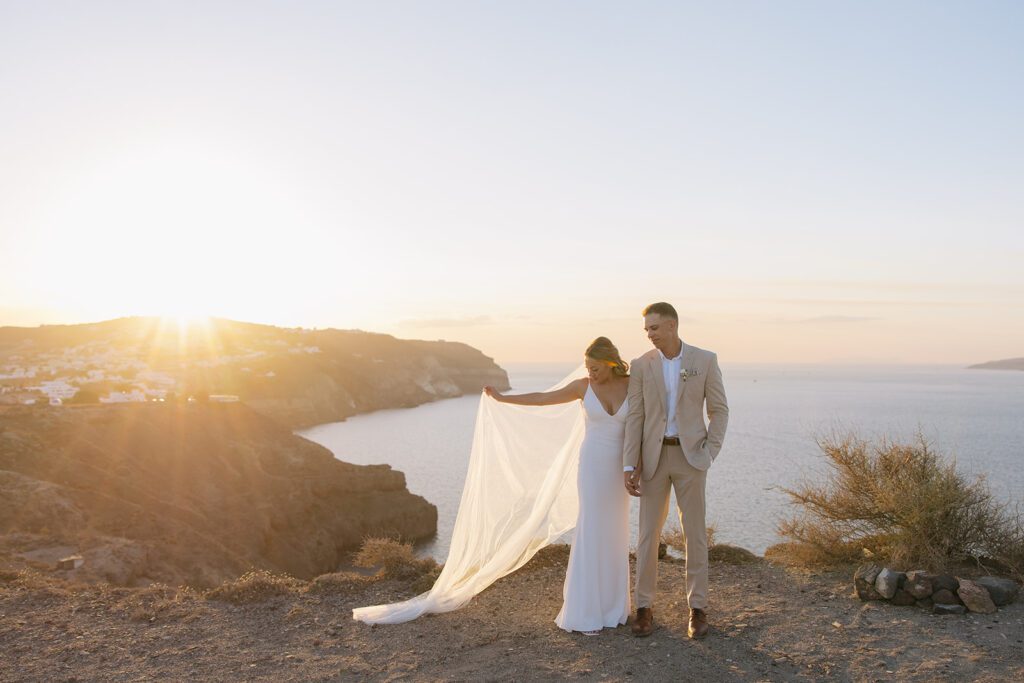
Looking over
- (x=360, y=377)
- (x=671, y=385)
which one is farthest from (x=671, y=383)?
(x=360, y=377)

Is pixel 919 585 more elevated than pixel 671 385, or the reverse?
pixel 671 385

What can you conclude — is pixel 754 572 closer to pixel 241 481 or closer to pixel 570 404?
pixel 570 404

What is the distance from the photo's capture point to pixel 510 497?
23.6 ft

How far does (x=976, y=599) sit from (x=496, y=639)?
12.9 ft

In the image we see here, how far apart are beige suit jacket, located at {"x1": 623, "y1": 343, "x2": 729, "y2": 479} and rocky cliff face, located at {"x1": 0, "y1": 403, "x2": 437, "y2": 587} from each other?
10.2m

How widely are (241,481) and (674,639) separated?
28518 millimetres

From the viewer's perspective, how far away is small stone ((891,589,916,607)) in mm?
6359

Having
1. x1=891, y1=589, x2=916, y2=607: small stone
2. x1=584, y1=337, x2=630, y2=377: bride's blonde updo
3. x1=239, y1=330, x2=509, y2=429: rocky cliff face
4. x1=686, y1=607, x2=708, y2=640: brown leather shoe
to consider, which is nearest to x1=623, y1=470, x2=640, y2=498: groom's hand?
x1=584, y1=337, x2=630, y2=377: bride's blonde updo

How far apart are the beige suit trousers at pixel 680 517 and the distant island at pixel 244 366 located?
59.3 meters

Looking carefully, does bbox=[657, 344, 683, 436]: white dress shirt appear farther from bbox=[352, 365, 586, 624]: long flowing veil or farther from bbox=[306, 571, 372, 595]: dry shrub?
bbox=[306, 571, 372, 595]: dry shrub

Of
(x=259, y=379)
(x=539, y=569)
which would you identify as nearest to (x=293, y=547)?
(x=539, y=569)

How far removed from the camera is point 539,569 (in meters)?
8.09

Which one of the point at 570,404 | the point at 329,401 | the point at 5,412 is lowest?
the point at 329,401

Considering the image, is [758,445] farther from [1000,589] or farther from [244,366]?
[244,366]
